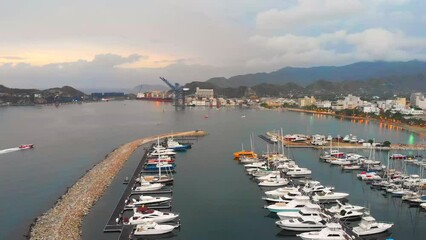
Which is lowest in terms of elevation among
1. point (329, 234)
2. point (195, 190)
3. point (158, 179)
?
point (195, 190)

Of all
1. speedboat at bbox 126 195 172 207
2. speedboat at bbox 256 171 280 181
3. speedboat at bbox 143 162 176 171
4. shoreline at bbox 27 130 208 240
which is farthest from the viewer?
speedboat at bbox 143 162 176 171

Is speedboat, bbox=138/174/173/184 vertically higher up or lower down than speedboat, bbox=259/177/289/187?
higher up

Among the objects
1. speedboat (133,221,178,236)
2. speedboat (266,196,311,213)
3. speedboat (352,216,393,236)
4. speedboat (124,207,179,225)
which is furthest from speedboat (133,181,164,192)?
speedboat (352,216,393,236)

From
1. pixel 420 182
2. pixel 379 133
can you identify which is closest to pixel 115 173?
pixel 420 182

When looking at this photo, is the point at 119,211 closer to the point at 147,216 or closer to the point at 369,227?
the point at 147,216

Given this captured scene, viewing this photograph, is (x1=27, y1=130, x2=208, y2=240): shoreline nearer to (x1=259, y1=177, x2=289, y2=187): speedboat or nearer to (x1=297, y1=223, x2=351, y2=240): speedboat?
(x1=297, y1=223, x2=351, y2=240): speedboat

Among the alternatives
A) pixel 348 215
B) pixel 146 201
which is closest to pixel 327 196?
pixel 348 215

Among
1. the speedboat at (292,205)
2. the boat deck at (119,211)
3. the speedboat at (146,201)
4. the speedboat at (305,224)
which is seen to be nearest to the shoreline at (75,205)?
the boat deck at (119,211)
